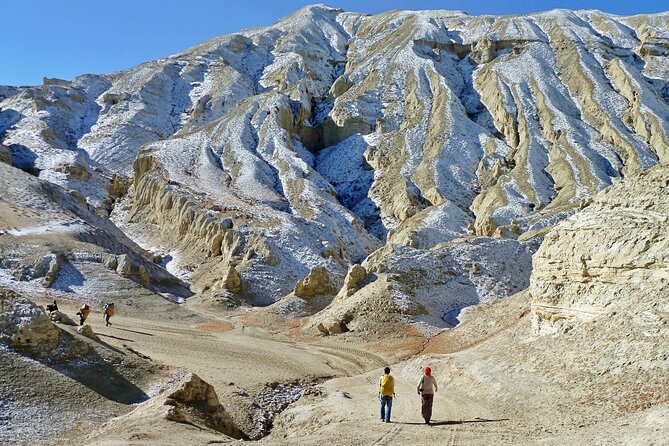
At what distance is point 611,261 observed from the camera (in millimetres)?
15172

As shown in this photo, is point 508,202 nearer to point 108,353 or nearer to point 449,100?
point 449,100

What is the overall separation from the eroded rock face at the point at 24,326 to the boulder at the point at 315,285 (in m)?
22.3

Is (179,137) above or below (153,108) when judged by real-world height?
→ below

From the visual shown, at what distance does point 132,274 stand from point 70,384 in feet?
73.3

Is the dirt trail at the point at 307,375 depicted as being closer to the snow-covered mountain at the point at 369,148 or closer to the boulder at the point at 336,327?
the boulder at the point at 336,327

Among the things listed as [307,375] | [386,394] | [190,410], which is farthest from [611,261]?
[190,410]

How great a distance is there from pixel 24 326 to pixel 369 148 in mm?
66825

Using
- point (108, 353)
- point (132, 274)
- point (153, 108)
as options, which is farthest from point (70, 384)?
point (153, 108)

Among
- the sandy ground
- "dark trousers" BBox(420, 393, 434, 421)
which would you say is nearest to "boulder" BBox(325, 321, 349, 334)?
the sandy ground

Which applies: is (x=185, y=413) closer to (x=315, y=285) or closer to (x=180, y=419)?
(x=180, y=419)

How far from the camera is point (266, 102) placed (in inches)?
3376

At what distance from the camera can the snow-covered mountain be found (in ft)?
143

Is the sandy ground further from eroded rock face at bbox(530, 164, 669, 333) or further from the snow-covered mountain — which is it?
the snow-covered mountain

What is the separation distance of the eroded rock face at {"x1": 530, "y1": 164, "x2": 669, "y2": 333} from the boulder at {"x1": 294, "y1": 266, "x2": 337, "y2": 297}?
66.6 ft
